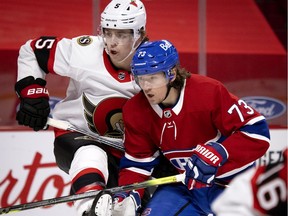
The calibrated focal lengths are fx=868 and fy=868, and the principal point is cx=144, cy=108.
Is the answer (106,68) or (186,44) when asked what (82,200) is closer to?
(106,68)

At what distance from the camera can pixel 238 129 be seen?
2998 millimetres

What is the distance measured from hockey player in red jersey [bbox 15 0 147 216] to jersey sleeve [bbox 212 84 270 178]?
41cm

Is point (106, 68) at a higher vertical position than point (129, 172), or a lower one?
higher

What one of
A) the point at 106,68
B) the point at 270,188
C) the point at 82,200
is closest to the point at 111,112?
the point at 106,68

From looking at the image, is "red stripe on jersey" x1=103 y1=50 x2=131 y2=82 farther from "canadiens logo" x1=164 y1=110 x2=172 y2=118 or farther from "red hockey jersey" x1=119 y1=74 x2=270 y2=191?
"canadiens logo" x1=164 y1=110 x2=172 y2=118

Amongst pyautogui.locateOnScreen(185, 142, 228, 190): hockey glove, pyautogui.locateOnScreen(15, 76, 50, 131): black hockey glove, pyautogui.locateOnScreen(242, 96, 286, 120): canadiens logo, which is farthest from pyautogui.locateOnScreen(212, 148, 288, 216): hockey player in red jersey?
pyautogui.locateOnScreen(242, 96, 286, 120): canadiens logo

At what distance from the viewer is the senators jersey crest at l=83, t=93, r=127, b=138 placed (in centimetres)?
328

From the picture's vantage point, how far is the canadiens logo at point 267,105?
4.68 metres

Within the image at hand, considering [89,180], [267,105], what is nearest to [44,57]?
[89,180]

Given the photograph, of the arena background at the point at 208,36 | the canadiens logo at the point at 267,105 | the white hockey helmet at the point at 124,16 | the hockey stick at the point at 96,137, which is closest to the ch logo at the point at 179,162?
the hockey stick at the point at 96,137

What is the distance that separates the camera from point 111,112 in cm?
329

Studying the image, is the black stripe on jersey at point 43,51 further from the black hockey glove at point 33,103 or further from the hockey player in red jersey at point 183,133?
the hockey player in red jersey at point 183,133

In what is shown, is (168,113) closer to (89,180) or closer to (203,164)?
(203,164)

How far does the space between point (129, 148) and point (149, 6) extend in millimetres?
1693
